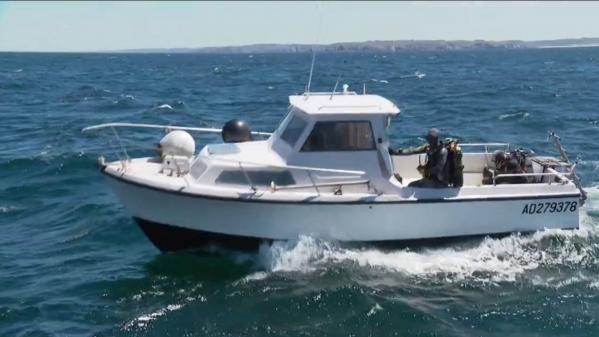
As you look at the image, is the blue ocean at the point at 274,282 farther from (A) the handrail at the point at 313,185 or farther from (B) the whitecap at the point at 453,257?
(A) the handrail at the point at 313,185

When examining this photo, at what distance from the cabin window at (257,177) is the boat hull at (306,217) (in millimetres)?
472

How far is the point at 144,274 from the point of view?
1223cm

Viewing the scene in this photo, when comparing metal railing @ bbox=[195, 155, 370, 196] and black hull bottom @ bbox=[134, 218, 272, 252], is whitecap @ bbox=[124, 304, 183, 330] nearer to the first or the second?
black hull bottom @ bbox=[134, 218, 272, 252]

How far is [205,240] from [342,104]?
3580 mm

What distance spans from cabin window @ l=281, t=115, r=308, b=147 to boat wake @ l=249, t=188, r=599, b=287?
6.11ft

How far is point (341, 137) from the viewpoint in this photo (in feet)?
39.2

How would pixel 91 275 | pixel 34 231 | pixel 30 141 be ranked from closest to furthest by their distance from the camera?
pixel 91 275, pixel 34 231, pixel 30 141

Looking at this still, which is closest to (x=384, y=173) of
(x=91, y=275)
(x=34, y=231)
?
(x=91, y=275)

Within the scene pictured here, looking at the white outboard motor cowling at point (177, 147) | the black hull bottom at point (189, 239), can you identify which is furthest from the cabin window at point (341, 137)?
the white outboard motor cowling at point (177, 147)

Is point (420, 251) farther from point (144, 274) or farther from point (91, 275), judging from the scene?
point (91, 275)

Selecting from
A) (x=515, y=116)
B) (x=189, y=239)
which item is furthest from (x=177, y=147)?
(x=515, y=116)

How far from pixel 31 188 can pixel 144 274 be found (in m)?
7.37

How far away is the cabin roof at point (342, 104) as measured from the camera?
1191 centimetres

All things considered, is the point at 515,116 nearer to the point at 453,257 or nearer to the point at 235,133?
the point at 453,257
